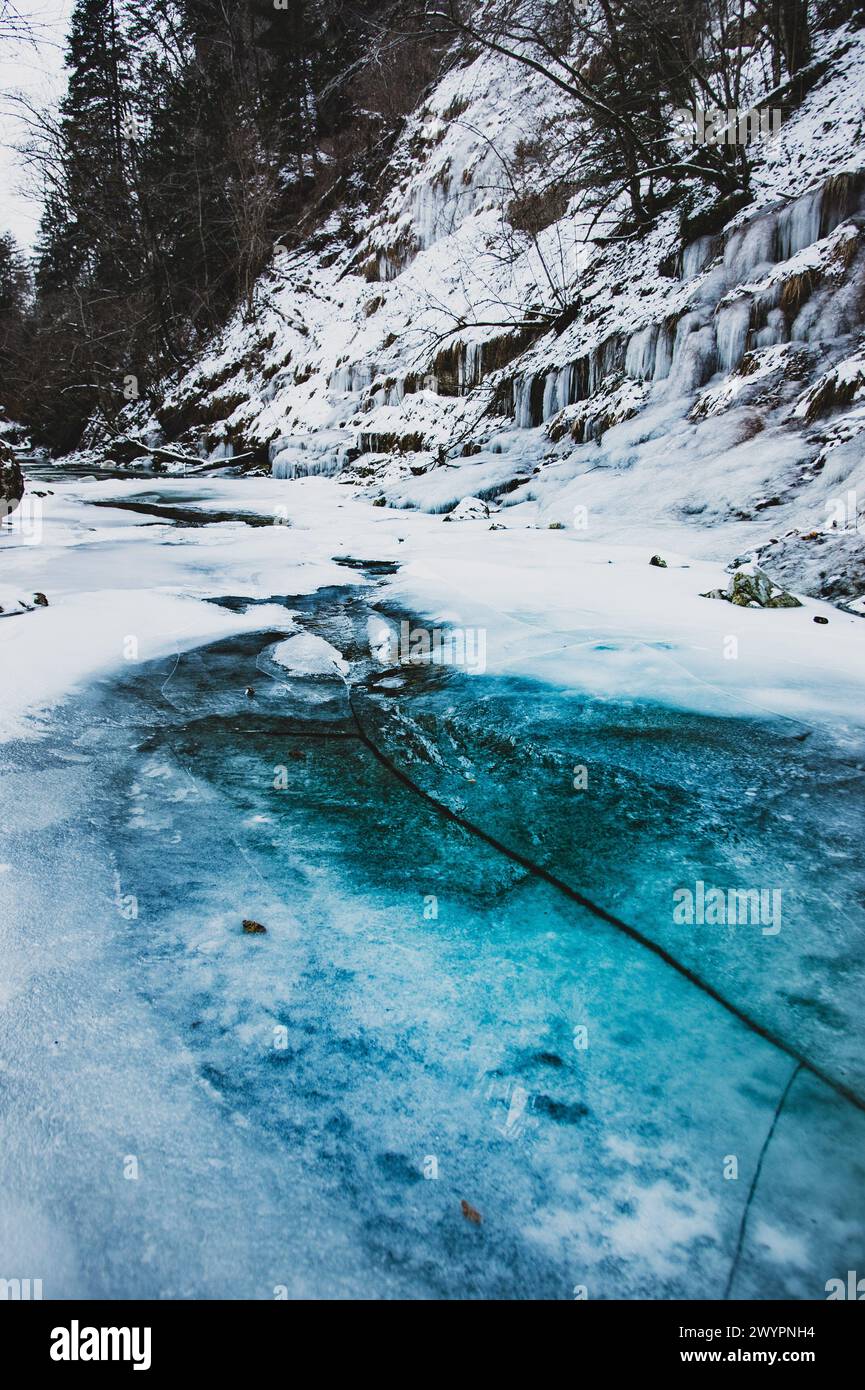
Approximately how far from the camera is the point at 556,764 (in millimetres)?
2396

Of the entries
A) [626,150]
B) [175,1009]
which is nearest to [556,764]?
[175,1009]

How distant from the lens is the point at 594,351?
10008 mm

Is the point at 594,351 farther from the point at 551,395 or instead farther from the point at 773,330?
the point at 773,330

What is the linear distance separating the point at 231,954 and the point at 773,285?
8967 millimetres

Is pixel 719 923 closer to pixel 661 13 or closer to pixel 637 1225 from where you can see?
pixel 637 1225

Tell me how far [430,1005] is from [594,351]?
1060 centimetres

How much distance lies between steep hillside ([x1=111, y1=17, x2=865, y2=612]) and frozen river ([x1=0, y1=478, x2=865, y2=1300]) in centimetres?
291

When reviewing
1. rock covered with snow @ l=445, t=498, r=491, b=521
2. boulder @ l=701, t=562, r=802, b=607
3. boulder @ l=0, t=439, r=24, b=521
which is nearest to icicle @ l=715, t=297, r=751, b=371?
rock covered with snow @ l=445, t=498, r=491, b=521

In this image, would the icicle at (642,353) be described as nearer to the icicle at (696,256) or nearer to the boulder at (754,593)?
the icicle at (696,256)

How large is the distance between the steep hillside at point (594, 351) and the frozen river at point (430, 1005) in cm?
291

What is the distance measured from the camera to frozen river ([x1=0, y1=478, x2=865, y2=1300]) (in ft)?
3.08

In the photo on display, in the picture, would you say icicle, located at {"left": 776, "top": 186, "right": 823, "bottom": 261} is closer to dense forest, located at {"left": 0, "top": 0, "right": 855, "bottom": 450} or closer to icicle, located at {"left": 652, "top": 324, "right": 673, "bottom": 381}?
icicle, located at {"left": 652, "top": 324, "right": 673, "bottom": 381}

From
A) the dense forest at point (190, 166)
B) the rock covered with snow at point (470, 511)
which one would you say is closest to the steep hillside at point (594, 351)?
the rock covered with snow at point (470, 511)

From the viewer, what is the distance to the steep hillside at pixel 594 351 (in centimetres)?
627
